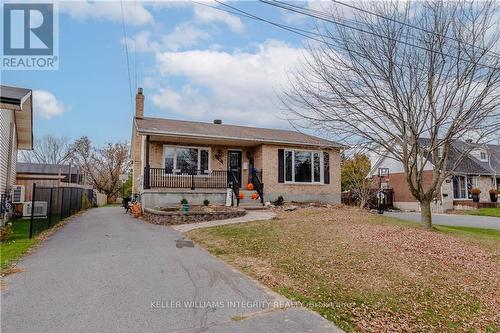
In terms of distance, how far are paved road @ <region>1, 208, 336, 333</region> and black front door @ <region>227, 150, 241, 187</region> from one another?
35.6ft

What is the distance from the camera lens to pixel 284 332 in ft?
12.6

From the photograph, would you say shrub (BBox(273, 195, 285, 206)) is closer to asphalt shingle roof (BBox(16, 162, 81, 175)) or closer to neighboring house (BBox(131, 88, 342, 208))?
neighboring house (BBox(131, 88, 342, 208))

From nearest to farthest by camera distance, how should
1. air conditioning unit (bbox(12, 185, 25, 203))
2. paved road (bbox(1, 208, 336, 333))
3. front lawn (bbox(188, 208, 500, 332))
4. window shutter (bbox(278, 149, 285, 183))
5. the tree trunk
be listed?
paved road (bbox(1, 208, 336, 333)) < front lawn (bbox(188, 208, 500, 332)) < the tree trunk < air conditioning unit (bbox(12, 185, 25, 203)) < window shutter (bbox(278, 149, 285, 183))

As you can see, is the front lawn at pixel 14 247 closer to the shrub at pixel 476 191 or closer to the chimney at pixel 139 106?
the chimney at pixel 139 106

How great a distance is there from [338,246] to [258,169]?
1043 centimetres

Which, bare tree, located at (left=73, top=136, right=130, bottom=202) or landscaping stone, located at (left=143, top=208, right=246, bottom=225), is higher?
bare tree, located at (left=73, top=136, right=130, bottom=202)

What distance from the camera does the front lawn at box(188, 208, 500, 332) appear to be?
186 inches

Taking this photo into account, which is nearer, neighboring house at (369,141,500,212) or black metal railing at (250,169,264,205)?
black metal railing at (250,169,264,205)

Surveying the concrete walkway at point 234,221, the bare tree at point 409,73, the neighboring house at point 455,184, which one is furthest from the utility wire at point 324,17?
the neighboring house at point 455,184

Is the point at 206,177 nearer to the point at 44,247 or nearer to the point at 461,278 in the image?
the point at 44,247

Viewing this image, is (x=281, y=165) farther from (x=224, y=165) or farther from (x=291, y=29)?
(x=291, y=29)

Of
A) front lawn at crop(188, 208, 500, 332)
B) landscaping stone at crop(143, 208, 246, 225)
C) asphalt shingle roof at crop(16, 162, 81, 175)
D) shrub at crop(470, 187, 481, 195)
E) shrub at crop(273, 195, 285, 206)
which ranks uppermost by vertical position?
asphalt shingle roof at crop(16, 162, 81, 175)

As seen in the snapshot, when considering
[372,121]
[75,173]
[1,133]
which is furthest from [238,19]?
[75,173]

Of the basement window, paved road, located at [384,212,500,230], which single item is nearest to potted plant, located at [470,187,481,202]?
paved road, located at [384,212,500,230]
